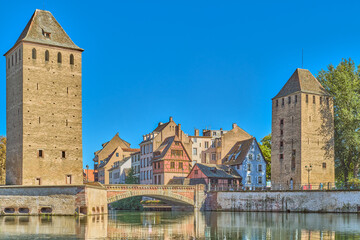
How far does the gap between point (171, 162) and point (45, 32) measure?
3096cm

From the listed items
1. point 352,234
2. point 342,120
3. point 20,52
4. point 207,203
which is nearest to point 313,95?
point 342,120

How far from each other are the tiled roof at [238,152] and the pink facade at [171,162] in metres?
5.78

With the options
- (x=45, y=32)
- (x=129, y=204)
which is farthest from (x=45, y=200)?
(x=129, y=204)

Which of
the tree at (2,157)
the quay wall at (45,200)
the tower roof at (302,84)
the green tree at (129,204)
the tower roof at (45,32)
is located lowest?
the green tree at (129,204)

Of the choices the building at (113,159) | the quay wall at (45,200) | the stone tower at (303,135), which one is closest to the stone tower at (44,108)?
the quay wall at (45,200)

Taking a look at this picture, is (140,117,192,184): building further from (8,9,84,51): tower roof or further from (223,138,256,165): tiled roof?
(8,9,84,51): tower roof

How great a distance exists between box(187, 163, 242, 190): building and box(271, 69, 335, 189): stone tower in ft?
16.7

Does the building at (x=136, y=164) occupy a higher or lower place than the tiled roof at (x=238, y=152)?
lower

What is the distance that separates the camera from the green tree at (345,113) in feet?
200

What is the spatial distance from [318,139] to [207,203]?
1518 centimetres

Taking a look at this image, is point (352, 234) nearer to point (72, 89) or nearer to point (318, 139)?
point (72, 89)

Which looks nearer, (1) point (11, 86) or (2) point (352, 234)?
(2) point (352, 234)

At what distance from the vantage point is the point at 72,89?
1964 inches

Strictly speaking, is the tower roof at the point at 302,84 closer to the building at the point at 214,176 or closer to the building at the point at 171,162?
the building at the point at 214,176
